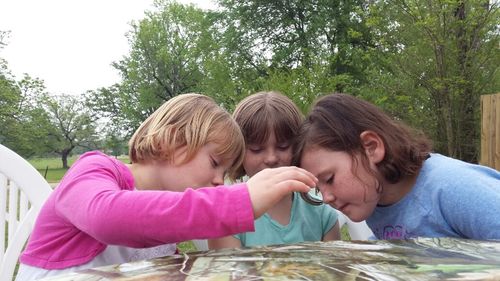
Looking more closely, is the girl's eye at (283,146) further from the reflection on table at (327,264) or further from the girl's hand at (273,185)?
the reflection on table at (327,264)

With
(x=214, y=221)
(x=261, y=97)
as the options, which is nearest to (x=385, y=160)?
(x=261, y=97)

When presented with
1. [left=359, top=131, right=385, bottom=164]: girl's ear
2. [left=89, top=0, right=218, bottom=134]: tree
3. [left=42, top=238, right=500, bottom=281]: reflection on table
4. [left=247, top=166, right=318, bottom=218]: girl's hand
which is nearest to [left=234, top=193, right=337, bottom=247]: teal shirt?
Answer: [left=359, top=131, right=385, bottom=164]: girl's ear

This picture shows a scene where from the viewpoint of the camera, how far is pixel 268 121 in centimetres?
153

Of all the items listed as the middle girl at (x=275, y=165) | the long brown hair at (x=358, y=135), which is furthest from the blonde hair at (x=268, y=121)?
the long brown hair at (x=358, y=135)

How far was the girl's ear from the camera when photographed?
4.19 ft

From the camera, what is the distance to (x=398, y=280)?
1.56 feet

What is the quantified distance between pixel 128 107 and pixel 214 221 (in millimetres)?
25285

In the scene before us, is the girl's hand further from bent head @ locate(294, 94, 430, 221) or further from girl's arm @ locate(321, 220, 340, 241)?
girl's arm @ locate(321, 220, 340, 241)

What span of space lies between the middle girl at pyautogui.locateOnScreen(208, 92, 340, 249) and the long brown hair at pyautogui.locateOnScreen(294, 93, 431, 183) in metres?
0.15

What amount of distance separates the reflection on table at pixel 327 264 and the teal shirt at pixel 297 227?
35.0 inches

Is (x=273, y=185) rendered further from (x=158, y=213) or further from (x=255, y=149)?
(x=255, y=149)

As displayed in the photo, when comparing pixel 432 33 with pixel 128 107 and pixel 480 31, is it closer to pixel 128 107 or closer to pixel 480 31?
pixel 480 31

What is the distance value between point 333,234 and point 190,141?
2.19 feet

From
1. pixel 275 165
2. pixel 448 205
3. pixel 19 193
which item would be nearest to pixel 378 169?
pixel 448 205
